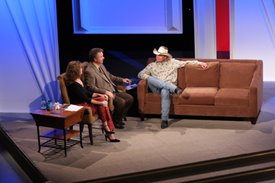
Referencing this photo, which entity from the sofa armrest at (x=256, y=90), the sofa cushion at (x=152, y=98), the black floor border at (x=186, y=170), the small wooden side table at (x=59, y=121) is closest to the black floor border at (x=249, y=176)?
the black floor border at (x=186, y=170)

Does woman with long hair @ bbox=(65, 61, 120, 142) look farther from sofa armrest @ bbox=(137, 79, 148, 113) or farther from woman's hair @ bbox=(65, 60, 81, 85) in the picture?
sofa armrest @ bbox=(137, 79, 148, 113)

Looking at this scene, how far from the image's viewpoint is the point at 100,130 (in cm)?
680

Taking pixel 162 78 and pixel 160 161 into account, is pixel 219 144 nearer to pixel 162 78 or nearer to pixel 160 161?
pixel 160 161

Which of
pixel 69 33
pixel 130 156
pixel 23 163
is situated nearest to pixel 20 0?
pixel 69 33

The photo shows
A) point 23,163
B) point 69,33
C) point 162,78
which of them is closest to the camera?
point 23,163

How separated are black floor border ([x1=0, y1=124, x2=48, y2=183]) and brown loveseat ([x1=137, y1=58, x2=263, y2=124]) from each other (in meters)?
4.44

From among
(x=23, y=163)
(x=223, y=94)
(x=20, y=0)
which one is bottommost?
(x=223, y=94)

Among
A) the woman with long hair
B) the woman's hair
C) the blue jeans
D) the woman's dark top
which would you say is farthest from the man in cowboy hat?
the woman's hair

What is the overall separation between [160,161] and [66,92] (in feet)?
5.19

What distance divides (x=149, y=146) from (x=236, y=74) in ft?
6.07

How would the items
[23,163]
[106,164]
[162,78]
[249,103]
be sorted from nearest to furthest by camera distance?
[23,163]
[106,164]
[249,103]
[162,78]

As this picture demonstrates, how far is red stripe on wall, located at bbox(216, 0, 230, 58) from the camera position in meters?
8.31

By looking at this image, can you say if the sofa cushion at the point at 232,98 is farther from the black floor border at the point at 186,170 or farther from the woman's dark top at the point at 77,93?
the black floor border at the point at 186,170

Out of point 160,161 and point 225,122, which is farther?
point 225,122
